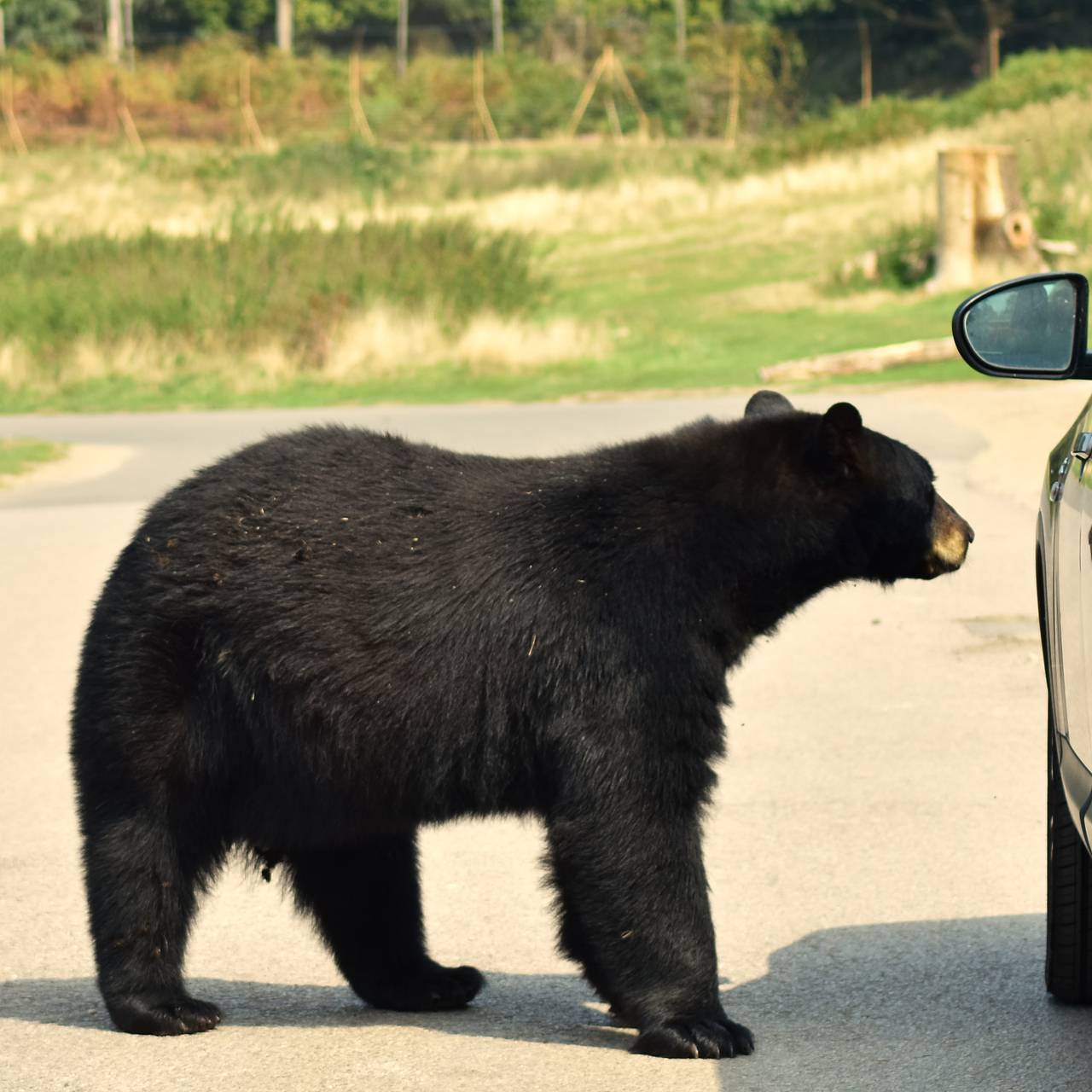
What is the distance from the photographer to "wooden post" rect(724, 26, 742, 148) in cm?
6962

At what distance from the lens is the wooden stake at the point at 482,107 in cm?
6844

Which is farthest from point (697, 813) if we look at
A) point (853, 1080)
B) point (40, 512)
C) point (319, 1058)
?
point (40, 512)

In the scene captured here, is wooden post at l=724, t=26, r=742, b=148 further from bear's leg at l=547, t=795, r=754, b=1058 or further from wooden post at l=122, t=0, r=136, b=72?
bear's leg at l=547, t=795, r=754, b=1058

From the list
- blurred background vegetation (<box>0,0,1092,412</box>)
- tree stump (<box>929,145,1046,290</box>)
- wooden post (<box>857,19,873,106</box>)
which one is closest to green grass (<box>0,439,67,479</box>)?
blurred background vegetation (<box>0,0,1092,412</box>)

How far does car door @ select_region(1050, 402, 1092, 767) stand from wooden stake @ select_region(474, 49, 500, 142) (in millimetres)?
65264

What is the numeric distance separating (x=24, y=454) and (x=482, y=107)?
52956 mm

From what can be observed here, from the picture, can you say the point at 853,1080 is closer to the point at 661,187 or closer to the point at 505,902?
the point at 505,902

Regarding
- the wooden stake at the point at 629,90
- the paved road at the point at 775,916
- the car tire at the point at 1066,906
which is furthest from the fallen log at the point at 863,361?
the wooden stake at the point at 629,90

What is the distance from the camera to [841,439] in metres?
4.70

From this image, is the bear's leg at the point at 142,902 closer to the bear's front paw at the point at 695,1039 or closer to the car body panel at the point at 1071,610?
the bear's front paw at the point at 695,1039

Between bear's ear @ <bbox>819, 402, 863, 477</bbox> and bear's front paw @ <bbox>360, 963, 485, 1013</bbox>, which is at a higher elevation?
bear's ear @ <bbox>819, 402, 863, 477</bbox>

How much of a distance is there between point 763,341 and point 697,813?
23677mm

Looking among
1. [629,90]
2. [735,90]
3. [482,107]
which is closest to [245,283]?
[482,107]

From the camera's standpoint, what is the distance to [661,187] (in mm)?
47844
